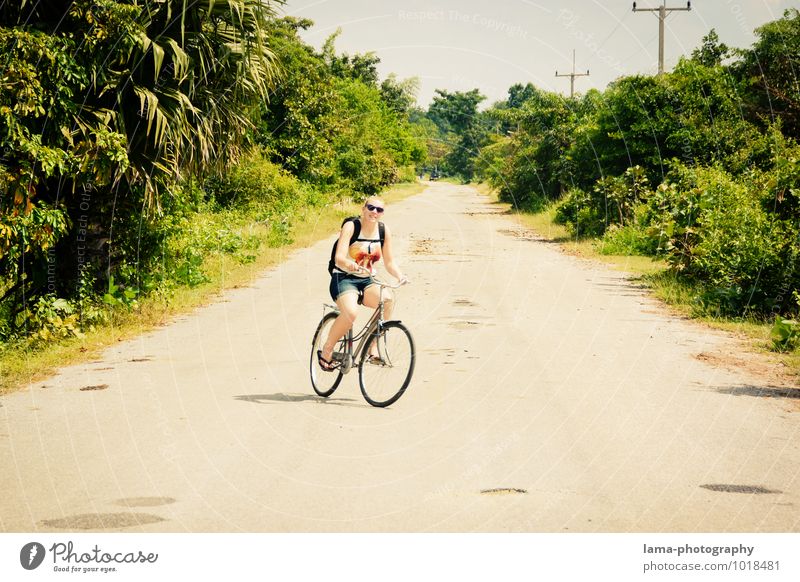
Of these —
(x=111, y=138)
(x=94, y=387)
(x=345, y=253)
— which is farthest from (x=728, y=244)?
(x=94, y=387)

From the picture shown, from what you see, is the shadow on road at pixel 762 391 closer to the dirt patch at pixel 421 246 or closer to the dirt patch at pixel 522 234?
the dirt patch at pixel 421 246

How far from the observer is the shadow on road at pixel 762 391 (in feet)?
29.0

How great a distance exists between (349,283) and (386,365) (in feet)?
2.66

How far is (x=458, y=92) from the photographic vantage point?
5162 inches

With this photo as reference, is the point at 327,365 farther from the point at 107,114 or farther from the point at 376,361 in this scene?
the point at 107,114

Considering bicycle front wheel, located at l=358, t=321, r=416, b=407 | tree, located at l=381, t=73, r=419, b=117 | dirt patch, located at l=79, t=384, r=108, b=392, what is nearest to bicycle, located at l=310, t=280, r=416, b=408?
bicycle front wheel, located at l=358, t=321, r=416, b=407

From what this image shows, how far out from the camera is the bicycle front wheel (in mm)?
8164

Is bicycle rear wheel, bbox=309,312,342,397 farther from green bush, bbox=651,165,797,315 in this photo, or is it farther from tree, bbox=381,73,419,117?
tree, bbox=381,73,419,117

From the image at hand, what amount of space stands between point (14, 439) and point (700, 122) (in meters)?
23.3

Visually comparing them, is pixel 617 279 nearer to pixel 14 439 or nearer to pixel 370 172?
pixel 14 439

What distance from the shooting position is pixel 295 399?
850cm

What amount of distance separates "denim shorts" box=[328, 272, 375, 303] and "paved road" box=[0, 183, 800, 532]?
40.5 inches

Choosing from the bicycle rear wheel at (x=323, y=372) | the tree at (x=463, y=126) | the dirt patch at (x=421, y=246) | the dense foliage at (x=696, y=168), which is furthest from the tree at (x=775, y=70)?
the tree at (x=463, y=126)

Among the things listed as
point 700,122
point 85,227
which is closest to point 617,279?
point 700,122
